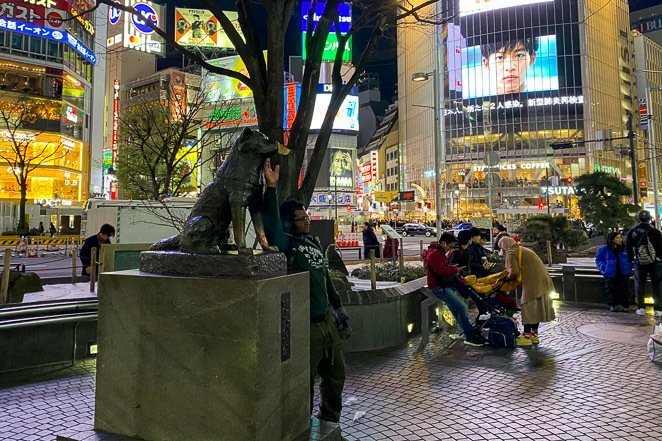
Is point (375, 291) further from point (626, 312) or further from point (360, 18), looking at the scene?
point (626, 312)

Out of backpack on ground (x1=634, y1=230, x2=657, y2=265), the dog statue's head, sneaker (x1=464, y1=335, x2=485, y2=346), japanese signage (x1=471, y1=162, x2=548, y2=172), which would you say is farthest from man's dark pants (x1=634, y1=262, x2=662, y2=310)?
japanese signage (x1=471, y1=162, x2=548, y2=172)

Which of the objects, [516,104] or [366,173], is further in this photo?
[366,173]

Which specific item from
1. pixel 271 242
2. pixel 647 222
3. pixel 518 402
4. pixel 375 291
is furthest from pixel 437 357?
pixel 647 222

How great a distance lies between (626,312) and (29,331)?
10686mm

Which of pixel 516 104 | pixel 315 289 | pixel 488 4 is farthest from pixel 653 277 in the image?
pixel 488 4

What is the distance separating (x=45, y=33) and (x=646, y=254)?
51.8 meters

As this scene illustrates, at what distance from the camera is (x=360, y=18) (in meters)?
6.88

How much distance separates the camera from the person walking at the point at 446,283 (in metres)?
6.96

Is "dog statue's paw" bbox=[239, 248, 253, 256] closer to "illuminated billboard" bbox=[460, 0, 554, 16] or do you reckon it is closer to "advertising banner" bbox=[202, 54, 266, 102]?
"advertising banner" bbox=[202, 54, 266, 102]

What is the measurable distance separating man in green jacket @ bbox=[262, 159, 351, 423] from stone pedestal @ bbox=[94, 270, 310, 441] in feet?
1.26

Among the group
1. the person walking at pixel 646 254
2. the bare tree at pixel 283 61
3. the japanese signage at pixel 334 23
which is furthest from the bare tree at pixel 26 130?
the person walking at pixel 646 254

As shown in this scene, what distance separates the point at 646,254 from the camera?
8430mm

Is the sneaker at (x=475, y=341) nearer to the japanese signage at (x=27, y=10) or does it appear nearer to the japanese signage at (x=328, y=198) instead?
the japanese signage at (x=27, y=10)

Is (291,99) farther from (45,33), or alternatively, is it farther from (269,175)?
(269,175)
